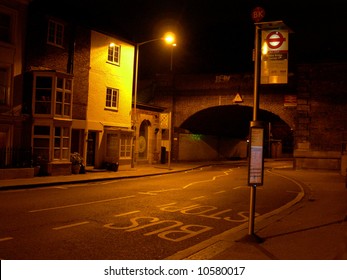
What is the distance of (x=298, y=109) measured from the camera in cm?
3195

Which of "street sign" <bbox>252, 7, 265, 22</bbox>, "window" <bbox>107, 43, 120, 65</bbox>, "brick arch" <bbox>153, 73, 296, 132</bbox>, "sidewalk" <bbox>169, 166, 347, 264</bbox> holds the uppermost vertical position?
"window" <bbox>107, 43, 120, 65</bbox>

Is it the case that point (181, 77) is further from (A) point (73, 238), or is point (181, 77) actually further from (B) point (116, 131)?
(A) point (73, 238)

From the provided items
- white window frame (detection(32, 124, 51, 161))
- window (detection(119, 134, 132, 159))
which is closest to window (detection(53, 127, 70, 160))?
white window frame (detection(32, 124, 51, 161))

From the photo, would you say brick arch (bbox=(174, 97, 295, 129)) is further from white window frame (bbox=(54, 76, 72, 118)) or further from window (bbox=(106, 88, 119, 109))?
white window frame (bbox=(54, 76, 72, 118))

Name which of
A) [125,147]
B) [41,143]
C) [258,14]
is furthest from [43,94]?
[258,14]

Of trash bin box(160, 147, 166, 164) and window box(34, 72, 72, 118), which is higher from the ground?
window box(34, 72, 72, 118)

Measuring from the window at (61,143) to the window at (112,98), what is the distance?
5500 millimetres

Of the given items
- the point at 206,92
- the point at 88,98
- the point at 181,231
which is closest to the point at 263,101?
the point at 206,92

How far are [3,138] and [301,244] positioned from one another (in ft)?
53.6

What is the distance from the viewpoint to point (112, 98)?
88.1 feet

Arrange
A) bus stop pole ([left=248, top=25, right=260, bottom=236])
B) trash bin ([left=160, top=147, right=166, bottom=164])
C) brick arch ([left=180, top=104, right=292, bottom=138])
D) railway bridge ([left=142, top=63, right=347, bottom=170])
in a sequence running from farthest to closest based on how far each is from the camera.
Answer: brick arch ([left=180, top=104, right=292, bottom=138]), trash bin ([left=160, top=147, right=166, bottom=164]), railway bridge ([left=142, top=63, right=347, bottom=170]), bus stop pole ([left=248, top=25, right=260, bottom=236])

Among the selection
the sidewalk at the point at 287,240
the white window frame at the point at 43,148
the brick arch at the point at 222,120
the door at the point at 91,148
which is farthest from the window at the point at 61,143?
the brick arch at the point at 222,120

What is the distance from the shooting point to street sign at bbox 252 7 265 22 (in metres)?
7.71

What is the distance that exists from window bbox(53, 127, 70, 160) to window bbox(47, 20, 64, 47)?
4812 mm
